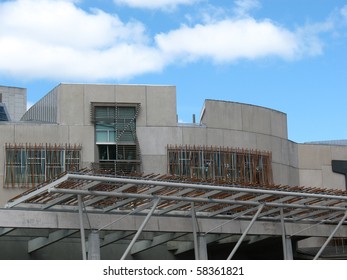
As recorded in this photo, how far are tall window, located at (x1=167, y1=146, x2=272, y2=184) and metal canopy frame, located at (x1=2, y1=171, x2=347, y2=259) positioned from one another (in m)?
4.74

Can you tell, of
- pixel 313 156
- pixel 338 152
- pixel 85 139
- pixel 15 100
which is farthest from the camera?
pixel 15 100

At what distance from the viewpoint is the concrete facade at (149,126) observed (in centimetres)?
4712

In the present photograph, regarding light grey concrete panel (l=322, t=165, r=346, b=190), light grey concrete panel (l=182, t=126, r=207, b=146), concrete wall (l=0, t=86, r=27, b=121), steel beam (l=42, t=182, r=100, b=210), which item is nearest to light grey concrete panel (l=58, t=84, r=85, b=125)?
light grey concrete panel (l=182, t=126, r=207, b=146)

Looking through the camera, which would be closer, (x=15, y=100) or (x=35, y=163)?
(x=35, y=163)

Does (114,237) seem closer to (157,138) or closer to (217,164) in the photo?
(157,138)

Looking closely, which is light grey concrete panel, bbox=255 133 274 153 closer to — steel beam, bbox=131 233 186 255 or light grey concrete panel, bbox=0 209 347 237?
light grey concrete panel, bbox=0 209 347 237

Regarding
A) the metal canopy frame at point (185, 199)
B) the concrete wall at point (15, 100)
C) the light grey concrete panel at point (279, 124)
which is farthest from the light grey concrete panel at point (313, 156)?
the concrete wall at point (15, 100)

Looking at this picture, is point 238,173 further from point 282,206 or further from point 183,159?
point 282,206

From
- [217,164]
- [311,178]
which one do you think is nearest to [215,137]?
[217,164]

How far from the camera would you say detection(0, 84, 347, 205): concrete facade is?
47125 millimetres

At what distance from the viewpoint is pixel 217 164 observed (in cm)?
4922

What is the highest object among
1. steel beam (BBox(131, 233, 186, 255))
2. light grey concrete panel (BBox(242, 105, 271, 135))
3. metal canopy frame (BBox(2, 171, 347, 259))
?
light grey concrete panel (BBox(242, 105, 271, 135))

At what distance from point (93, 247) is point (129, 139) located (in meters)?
14.3
